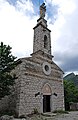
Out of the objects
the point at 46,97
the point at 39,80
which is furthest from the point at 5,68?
the point at 46,97

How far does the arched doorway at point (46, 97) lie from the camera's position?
1467 cm

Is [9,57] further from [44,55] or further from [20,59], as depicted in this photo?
[44,55]

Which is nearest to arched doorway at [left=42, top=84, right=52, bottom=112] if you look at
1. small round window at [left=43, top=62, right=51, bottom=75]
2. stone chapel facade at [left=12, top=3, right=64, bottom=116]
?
stone chapel facade at [left=12, top=3, right=64, bottom=116]

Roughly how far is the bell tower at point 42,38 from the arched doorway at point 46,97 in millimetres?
3846

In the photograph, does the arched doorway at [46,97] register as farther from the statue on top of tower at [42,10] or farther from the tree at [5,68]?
the statue on top of tower at [42,10]

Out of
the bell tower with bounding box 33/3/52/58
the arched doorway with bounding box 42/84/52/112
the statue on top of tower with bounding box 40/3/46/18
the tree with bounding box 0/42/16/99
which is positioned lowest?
the arched doorway with bounding box 42/84/52/112

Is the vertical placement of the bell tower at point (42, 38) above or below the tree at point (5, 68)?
above

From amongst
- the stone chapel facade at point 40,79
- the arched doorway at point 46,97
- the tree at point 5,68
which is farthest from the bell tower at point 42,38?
the tree at point 5,68

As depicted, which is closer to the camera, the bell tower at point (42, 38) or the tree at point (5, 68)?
the tree at point (5, 68)

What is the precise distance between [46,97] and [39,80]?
2430 millimetres

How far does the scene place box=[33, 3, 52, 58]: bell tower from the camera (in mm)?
16016

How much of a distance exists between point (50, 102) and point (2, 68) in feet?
21.4

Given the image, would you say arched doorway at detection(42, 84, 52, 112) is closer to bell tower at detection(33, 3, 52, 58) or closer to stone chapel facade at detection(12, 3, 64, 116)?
stone chapel facade at detection(12, 3, 64, 116)

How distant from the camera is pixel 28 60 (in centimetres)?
1374
